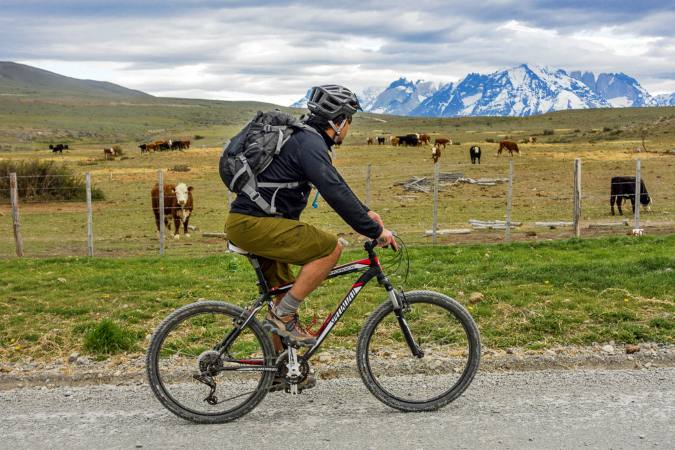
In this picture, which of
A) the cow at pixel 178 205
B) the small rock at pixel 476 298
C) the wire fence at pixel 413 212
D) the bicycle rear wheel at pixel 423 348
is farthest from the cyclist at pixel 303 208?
the cow at pixel 178 205

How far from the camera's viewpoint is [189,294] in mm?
8984

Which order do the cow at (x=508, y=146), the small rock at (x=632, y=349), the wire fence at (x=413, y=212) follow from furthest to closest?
the cow at (x=508, y=146) → the wire fence at (x=413, y=212) → the small rock at (x=632, y=349)

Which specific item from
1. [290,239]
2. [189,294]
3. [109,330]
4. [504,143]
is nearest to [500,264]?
[189,294]

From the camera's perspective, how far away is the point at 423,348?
5055 millimetres

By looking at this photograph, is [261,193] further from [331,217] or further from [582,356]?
[331,217]

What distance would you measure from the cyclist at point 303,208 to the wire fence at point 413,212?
11011 mm

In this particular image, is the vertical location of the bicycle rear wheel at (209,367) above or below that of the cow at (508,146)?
below

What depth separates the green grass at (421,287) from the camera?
6570 millimetres

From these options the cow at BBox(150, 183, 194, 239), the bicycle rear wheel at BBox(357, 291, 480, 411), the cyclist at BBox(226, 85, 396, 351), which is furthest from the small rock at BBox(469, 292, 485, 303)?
the cow at BBox(150, 183, 194, 239)

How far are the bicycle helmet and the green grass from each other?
2.32 metres

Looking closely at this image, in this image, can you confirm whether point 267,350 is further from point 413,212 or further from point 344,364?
point 413,212

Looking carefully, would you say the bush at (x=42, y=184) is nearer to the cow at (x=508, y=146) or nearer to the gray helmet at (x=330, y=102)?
the gray helmet at (x=330, y=102)

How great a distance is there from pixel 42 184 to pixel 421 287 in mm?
22636

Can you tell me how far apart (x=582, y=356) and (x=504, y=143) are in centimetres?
4093
